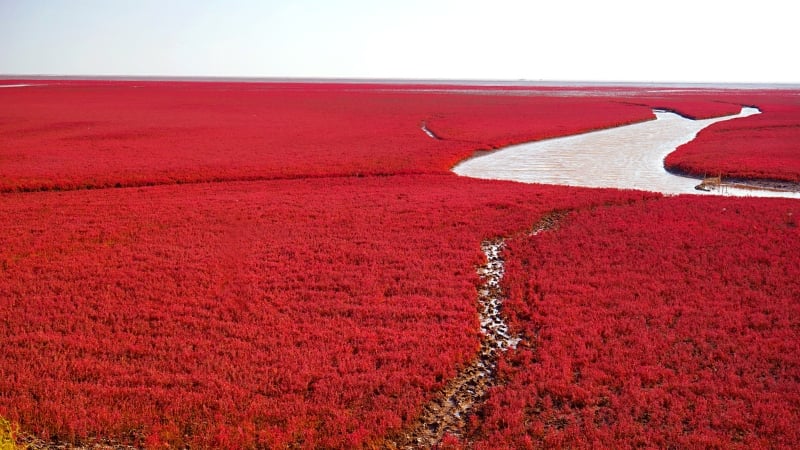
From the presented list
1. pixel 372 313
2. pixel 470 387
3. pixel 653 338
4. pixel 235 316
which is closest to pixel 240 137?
pixel 235 316

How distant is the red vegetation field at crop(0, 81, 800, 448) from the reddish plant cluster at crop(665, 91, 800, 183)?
28.3 ft

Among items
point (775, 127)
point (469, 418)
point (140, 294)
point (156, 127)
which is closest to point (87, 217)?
point (140, 294)

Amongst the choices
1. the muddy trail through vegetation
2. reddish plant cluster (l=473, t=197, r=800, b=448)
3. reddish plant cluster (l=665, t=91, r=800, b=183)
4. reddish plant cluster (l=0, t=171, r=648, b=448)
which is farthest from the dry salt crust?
the muddy trail through vegetation

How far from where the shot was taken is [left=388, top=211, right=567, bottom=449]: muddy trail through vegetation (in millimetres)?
9711

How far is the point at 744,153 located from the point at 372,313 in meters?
35.3

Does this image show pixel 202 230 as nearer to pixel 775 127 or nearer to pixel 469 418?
pixel 469 418

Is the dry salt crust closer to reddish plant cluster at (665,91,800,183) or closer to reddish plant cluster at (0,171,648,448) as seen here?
reddish plant cluster at (665,91,800,183)

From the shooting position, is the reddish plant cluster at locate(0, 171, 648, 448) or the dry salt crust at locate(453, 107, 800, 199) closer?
the reddish plant cluster at locate(0, 171, 648, 448)

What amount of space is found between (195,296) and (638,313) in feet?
36.6

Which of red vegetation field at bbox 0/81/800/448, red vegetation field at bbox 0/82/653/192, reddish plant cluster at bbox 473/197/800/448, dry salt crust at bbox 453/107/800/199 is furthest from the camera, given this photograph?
red vegetation field at bbox 0/82/653/192

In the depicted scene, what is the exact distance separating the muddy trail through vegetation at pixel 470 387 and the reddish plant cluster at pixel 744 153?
78.1 feet

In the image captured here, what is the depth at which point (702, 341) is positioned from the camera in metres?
12.5

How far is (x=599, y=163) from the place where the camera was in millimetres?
39156

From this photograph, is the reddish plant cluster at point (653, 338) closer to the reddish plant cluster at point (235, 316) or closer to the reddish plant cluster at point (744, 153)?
the reddish plant cluster at point (235, 316)
